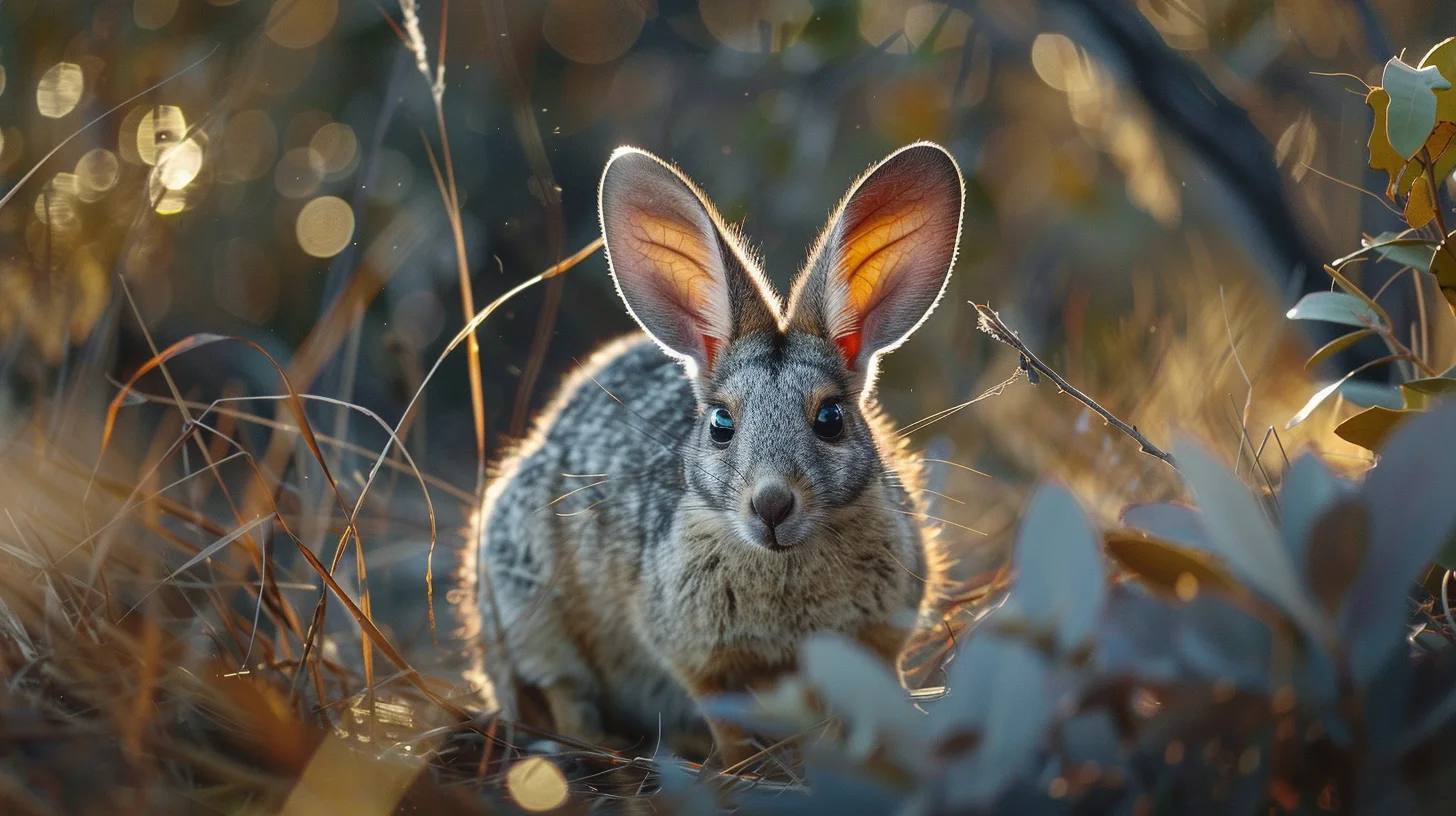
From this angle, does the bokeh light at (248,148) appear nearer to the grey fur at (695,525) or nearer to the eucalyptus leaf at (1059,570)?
the grey fur at (695,525)

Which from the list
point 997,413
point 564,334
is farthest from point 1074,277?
point 564,334

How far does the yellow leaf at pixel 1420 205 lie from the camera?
6.68 feet

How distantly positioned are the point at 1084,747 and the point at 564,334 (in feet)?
16.2

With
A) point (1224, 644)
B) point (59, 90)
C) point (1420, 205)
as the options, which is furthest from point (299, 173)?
point (1224, 644)

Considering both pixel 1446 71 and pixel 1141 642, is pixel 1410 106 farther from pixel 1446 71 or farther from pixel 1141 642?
pixel 1141 642

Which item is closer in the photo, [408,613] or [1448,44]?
[1448,44]

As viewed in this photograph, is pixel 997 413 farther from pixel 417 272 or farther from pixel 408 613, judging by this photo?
pixel 417 272

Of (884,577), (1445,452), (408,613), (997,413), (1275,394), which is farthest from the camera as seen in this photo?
(408,613)

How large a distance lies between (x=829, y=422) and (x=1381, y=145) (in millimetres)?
1452

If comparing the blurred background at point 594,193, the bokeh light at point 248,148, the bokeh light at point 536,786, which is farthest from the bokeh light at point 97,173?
the bokeh light at point 536,786

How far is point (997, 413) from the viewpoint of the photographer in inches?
176

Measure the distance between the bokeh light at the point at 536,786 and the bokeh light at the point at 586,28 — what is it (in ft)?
16.1

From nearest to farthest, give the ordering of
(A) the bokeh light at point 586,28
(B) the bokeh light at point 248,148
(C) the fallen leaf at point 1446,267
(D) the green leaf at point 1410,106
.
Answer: (D) the green leaf at point 1410,106, (C) the fallen leaf at point 1446,267, (B) the bokeh light at point 248,148, (A) the bokeh light at point 586,28

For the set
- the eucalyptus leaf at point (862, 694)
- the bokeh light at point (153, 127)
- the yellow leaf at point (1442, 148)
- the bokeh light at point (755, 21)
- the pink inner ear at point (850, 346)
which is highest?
the bokeh light at point (153, 127)
